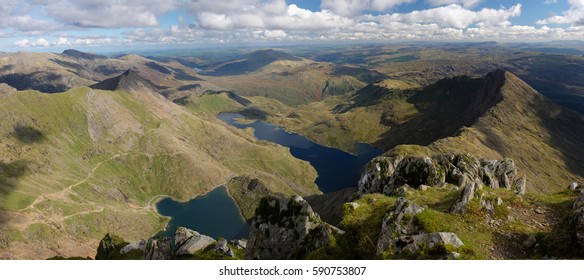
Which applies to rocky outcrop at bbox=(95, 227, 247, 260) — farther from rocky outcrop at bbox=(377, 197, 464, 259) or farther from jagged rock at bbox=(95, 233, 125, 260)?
jagged rock at bbox=(95, 233, 125, 260)

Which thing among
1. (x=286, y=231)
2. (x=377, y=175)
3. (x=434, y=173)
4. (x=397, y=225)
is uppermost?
(x=397, y=225)

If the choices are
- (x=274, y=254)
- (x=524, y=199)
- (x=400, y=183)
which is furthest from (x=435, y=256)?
→ (x=400, y=183)

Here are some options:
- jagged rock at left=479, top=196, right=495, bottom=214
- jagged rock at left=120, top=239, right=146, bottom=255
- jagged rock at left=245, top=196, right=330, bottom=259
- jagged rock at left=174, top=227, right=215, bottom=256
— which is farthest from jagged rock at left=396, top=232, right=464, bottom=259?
jagged rock at left=120, top=239, right=146, bottom=255

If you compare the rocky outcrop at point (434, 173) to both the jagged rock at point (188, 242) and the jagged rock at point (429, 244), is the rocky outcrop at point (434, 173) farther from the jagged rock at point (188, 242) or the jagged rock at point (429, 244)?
the jagged rock at point (188, 242)

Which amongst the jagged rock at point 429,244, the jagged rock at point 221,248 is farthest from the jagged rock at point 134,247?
the jagged rock at point 429,244

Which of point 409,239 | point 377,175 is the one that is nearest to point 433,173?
point 377,175

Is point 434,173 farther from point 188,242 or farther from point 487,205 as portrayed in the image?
point 188,242

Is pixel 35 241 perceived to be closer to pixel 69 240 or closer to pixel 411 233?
pixel 69 240

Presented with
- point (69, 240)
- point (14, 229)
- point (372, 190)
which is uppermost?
point (372, 190)
